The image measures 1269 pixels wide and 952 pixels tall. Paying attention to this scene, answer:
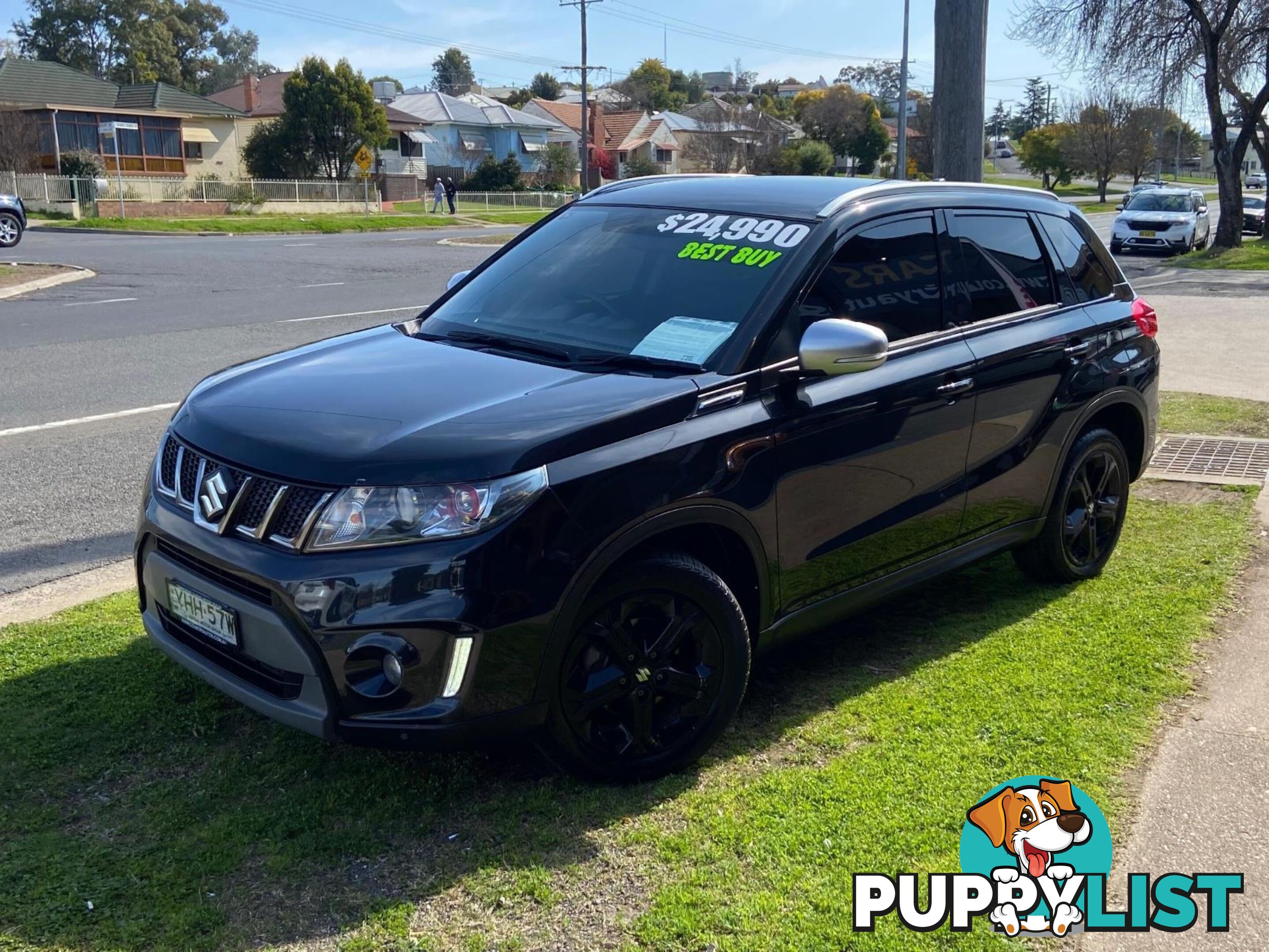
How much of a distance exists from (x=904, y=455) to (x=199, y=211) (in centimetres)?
4115

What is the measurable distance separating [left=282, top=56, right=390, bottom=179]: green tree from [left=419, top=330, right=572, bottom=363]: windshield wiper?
2049 inches

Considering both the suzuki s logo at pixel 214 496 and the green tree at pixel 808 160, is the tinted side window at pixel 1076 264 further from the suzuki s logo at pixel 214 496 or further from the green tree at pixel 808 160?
the green tree at pixel 808 160

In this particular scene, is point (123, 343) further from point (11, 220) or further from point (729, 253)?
point (11, 220)

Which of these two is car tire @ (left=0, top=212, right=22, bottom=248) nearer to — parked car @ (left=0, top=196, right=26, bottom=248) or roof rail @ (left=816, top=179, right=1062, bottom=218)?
parked car @ (left=0, top=196, right=26, bottom=248)

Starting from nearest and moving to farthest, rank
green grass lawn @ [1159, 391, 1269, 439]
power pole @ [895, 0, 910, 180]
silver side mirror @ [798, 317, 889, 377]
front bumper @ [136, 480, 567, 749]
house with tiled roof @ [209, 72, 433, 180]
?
1. front bumper @ [136, 480, 567, 749]
2. silver side mirror @ [798, 317, 889, 377]
3. green grass lawn @ [1159, 391, 1269, 439]
4. power pole @ [895, 0, 910, 180]
5. house with tiled roof @ [209, 72, 433, 180]

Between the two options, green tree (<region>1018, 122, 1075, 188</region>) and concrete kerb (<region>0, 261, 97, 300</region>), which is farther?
green tree (<region>1018, 122, 1075, 188</region>)

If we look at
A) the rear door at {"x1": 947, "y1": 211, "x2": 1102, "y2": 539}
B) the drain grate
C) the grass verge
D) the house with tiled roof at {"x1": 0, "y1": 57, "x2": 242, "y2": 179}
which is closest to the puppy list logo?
the rear door at {"x1": 947, "y1": 211, "x2": 1102, "y2": 539}

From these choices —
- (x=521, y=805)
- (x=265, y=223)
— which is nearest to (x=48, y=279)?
(x=521, y=805)

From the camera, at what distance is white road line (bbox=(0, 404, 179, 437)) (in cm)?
795

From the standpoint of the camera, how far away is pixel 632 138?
8588 cm

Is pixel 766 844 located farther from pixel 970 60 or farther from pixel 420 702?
pixel 970 60

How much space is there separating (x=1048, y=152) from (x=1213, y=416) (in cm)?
7667

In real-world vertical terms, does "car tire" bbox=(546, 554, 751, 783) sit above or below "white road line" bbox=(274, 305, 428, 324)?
below

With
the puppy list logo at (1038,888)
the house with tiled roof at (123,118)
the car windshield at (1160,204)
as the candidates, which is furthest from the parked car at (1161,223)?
the house with tiled roof at (123,118)
